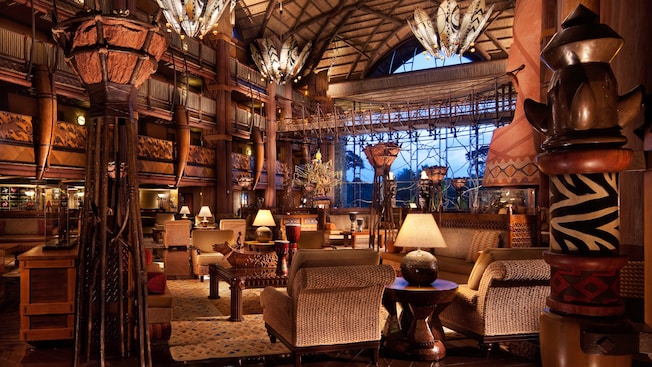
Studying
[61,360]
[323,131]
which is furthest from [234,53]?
[61,360]

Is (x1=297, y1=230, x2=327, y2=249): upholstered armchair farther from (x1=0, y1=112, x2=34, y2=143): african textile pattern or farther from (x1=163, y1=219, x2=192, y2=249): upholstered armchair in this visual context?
(x1=0, y1=112, x2=34, y2=143): african textile pattern

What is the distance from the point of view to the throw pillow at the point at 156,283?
4.62m

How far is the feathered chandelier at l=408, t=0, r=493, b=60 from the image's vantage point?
30.7 ft

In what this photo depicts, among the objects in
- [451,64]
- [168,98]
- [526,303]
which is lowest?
[526,303]

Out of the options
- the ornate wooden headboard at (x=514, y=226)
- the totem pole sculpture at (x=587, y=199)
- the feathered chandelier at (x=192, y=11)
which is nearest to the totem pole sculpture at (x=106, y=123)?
the totem pole sculpture at (x=587, y=199)

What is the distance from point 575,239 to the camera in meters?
1.31

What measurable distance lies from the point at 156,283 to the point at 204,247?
3.90 meters

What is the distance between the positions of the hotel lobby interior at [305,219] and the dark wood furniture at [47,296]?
2cm

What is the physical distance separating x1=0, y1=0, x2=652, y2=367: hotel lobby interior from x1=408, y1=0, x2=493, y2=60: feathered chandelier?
0.04m

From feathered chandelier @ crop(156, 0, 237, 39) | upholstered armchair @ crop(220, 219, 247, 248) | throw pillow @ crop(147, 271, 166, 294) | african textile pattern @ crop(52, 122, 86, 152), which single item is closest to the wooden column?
african textile pattern @ crop(52, 122, 86, 152)

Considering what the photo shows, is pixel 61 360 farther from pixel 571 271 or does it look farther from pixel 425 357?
pixel 571 271

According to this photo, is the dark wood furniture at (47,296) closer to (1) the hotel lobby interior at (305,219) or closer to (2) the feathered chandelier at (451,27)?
(1) the hotel lobby interior at (305,219)

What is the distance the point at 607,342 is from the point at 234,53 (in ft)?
64.7

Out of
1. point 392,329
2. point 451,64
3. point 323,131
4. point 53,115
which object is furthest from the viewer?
point 451,64
